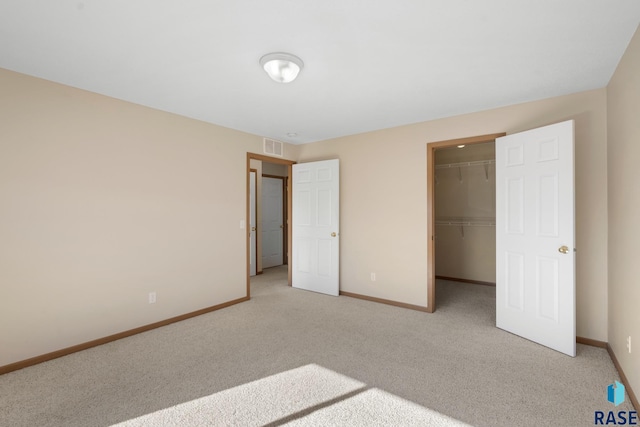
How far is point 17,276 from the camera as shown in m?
2.45

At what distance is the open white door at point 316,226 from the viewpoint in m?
4.61

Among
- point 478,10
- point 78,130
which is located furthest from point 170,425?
point 478,10

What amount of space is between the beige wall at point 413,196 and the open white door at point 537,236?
0.38m

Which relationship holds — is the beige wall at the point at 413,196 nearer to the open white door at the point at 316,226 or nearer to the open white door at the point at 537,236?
the open white door at the point at 316,226

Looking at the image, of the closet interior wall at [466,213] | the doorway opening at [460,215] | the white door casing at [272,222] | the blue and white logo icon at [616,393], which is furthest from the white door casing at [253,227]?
the blue and white logo icon at [616,393]

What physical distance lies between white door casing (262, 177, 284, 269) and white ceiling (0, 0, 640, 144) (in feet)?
11.9

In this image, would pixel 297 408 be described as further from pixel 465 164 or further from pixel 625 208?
pixel 465 164

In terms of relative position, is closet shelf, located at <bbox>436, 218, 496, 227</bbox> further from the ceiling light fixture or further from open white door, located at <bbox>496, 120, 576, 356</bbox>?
the ceiling light fixture

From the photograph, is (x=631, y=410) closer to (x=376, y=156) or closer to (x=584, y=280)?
(x=584, y=280)

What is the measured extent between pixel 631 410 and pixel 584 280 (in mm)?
1300

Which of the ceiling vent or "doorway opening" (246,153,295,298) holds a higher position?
the ceiling vent

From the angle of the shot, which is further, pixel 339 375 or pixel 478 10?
pixel 339 375

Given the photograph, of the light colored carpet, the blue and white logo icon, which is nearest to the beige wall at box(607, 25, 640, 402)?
the blue and white logo icon

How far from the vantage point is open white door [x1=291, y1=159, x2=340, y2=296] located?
15.1ft
